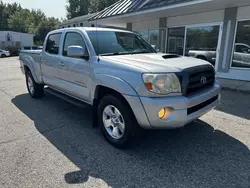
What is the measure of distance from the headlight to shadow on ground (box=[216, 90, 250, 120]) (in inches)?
108

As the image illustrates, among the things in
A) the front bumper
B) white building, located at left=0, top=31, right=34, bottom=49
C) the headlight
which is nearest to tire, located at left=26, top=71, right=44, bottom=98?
the front bumper

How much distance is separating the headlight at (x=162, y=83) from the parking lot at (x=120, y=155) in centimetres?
97

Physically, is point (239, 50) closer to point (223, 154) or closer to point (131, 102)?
point (223, 154)

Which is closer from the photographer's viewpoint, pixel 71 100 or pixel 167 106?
pixel 167 106

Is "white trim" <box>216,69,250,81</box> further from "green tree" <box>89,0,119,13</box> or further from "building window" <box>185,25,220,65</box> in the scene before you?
"green tree" <box>89,0,119,13</box>

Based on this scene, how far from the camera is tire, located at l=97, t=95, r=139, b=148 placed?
115 inches

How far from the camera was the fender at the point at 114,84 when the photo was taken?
2768 mm

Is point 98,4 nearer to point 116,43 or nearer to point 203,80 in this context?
point 116,43

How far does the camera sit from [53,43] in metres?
4.92

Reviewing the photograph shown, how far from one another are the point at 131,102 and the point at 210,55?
7.98m

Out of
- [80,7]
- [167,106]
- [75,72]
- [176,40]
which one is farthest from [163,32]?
[80,7]

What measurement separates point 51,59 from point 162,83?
311 centimetres

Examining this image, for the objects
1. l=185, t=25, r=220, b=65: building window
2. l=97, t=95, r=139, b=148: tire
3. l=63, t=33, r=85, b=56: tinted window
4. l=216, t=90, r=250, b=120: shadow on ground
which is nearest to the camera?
l=97, t=95, r=139, b=148: tire

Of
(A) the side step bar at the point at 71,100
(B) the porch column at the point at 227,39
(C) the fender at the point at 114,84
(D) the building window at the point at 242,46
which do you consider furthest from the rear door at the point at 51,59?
(D) the building window at the point at 242,46
